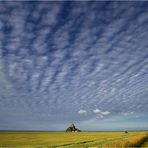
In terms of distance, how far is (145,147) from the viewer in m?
35.2

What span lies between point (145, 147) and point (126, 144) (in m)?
3.79

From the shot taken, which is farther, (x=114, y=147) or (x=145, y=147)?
(x=145, y=147)

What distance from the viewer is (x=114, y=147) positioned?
29984 millimetres

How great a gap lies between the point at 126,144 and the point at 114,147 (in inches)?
156

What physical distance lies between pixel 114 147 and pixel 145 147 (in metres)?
7.56

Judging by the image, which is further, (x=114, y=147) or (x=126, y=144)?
(x=126, y=144)

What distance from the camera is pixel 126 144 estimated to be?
33.2 metres

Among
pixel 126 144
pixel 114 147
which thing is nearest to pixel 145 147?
pixel 126 144

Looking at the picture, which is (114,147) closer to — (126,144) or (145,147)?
(126,144)
